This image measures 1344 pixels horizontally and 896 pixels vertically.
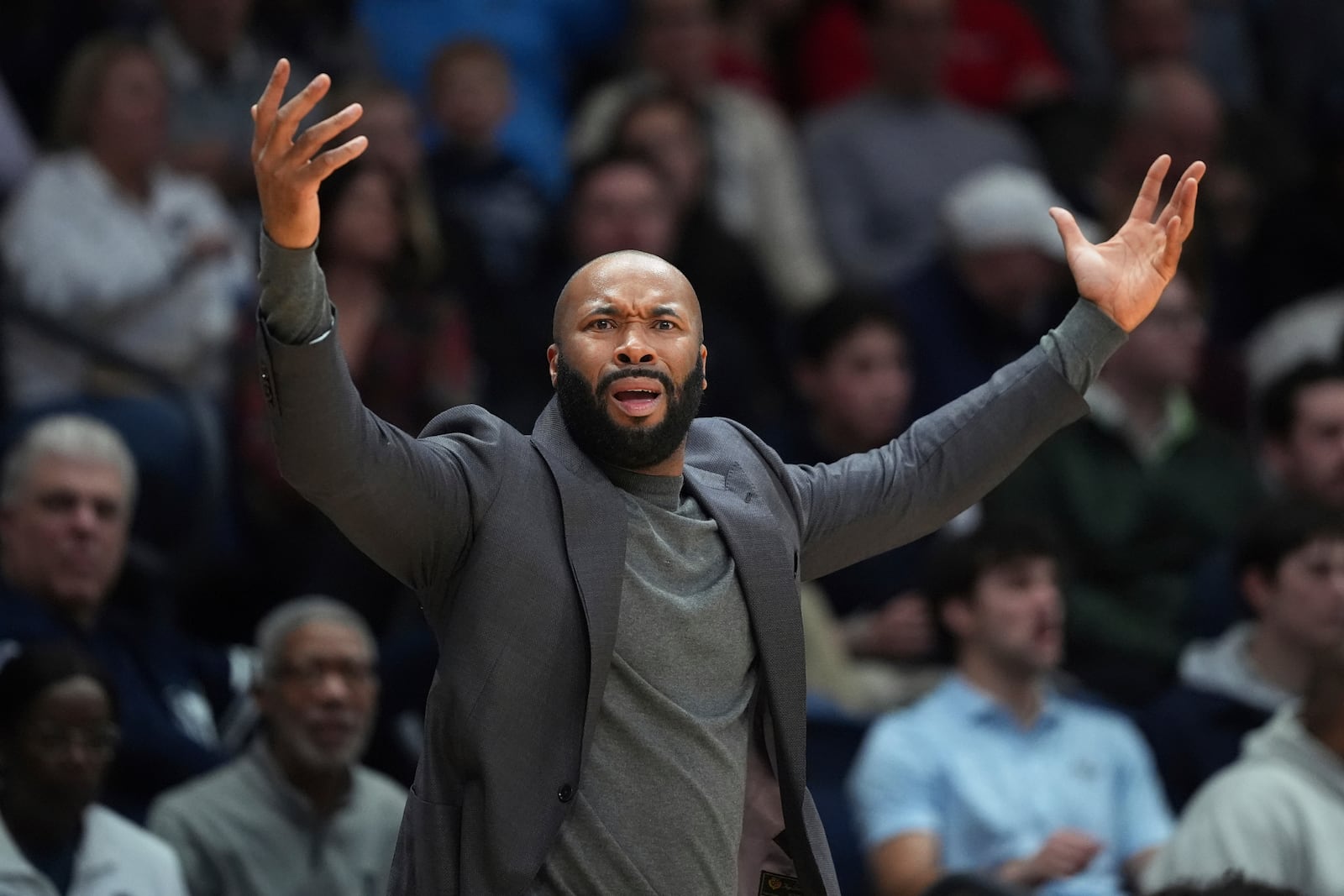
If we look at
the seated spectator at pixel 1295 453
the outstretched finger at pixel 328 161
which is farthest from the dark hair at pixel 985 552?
the outstretched finger at pixel 328 161

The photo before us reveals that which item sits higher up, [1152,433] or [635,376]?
[1152,433]

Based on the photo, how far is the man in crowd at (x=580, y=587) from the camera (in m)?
2.57

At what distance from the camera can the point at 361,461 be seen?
259 cm

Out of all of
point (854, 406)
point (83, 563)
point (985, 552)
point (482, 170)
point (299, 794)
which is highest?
point (482, 170)

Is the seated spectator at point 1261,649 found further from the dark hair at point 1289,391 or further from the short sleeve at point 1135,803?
the dark hair at point 1289,391

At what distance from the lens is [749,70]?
839 centimetres

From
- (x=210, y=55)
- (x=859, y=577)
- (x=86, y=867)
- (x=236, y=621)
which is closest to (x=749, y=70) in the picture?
(x=210, y=55)

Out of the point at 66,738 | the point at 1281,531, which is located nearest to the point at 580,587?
the point at 66,738

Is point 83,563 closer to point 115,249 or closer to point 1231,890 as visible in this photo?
point 115,249

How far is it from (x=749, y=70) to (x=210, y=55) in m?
2.10

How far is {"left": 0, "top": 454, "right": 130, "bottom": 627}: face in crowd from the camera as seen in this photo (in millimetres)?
5109

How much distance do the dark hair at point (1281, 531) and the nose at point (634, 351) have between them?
3.17m

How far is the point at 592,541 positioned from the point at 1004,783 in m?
2.68

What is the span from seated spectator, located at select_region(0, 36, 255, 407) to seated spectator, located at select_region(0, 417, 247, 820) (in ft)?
3.03
